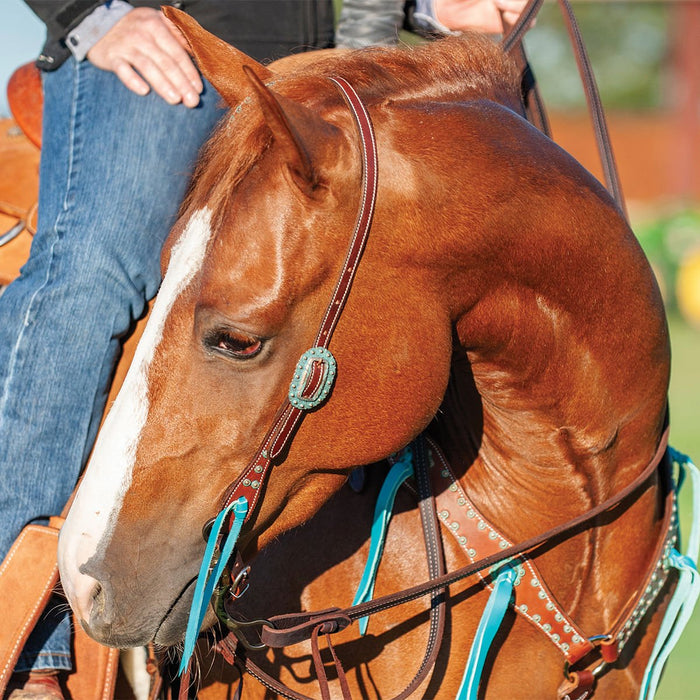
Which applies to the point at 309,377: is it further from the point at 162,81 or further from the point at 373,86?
the point at 162,81

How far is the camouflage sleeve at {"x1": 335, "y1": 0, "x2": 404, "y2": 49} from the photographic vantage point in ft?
9.52

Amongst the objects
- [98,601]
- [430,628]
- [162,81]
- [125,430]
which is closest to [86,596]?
[98,601]

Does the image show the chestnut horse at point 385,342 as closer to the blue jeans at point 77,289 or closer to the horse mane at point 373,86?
the horse mane at point 373,86

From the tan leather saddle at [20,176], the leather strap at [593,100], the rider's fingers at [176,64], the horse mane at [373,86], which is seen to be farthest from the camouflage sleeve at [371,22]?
the tan leather saddle at [20,176]

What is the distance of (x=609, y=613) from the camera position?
2223 mm

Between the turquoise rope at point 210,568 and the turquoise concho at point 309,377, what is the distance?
230 millimetres

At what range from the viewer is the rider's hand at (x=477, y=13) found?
280cm

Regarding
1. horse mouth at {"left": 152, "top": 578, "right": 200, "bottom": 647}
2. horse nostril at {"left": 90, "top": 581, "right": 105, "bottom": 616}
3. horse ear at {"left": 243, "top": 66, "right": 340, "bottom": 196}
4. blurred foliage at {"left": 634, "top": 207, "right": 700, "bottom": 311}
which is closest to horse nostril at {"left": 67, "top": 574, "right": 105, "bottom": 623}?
horse nostril at {"left": 90, "top": 581, "right": 105, "bottom": 616}

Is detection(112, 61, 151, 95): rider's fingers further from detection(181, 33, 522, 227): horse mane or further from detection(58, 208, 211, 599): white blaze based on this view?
detection(58, 208, 211, 599): white blaze

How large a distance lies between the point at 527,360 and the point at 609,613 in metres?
0.70

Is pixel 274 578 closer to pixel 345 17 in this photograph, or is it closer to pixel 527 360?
pixel 527 360

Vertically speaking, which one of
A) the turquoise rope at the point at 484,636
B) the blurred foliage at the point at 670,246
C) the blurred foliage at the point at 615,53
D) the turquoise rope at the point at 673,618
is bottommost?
the blurred foliage at the point at 615,53

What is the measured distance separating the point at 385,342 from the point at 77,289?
961mm

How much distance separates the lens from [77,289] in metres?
2.35
